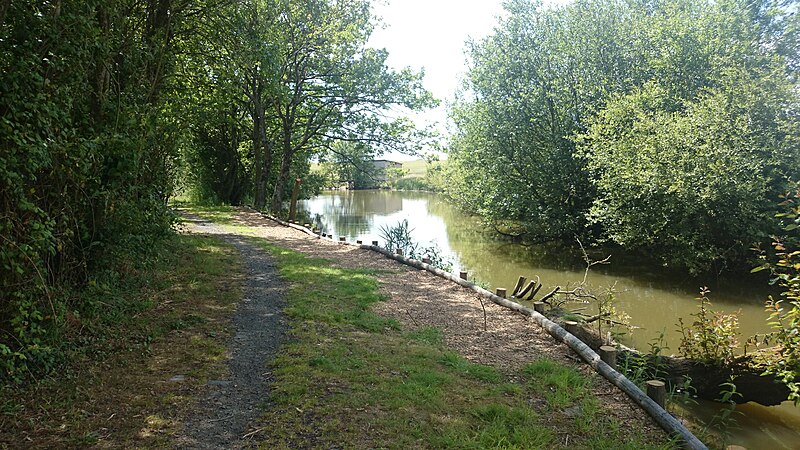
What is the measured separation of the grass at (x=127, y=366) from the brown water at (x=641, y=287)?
230 inches

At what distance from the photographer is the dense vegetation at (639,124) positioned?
1220 centimetres

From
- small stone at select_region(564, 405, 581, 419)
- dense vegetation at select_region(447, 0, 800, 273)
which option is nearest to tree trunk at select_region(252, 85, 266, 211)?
dense vegetation at select_region(447, 0, 800, 273)

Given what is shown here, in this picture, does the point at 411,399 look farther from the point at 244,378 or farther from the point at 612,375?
the point at 612,375

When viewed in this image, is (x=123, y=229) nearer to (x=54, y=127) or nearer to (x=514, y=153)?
(x=54, y=127)

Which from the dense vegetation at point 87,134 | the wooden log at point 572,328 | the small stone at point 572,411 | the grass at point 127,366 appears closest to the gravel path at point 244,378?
the grass at point 127,366

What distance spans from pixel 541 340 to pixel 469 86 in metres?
18.0

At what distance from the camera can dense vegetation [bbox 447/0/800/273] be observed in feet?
40.0

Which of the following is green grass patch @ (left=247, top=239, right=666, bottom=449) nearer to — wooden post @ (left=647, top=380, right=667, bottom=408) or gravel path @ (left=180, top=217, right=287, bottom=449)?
gravel path @ (left=180, top=217, right=287, bottom=449)

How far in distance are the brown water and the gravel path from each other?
5.13m

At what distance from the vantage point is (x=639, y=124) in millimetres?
14031

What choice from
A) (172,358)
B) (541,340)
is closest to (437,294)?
(541,340)

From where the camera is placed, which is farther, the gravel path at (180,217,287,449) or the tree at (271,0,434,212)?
the tree at (271,0,434,212)

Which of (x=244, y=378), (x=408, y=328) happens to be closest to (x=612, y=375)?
(x=408, y=328)

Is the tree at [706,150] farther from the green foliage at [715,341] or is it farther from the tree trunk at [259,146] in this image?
the tree trunk at [259,146]
